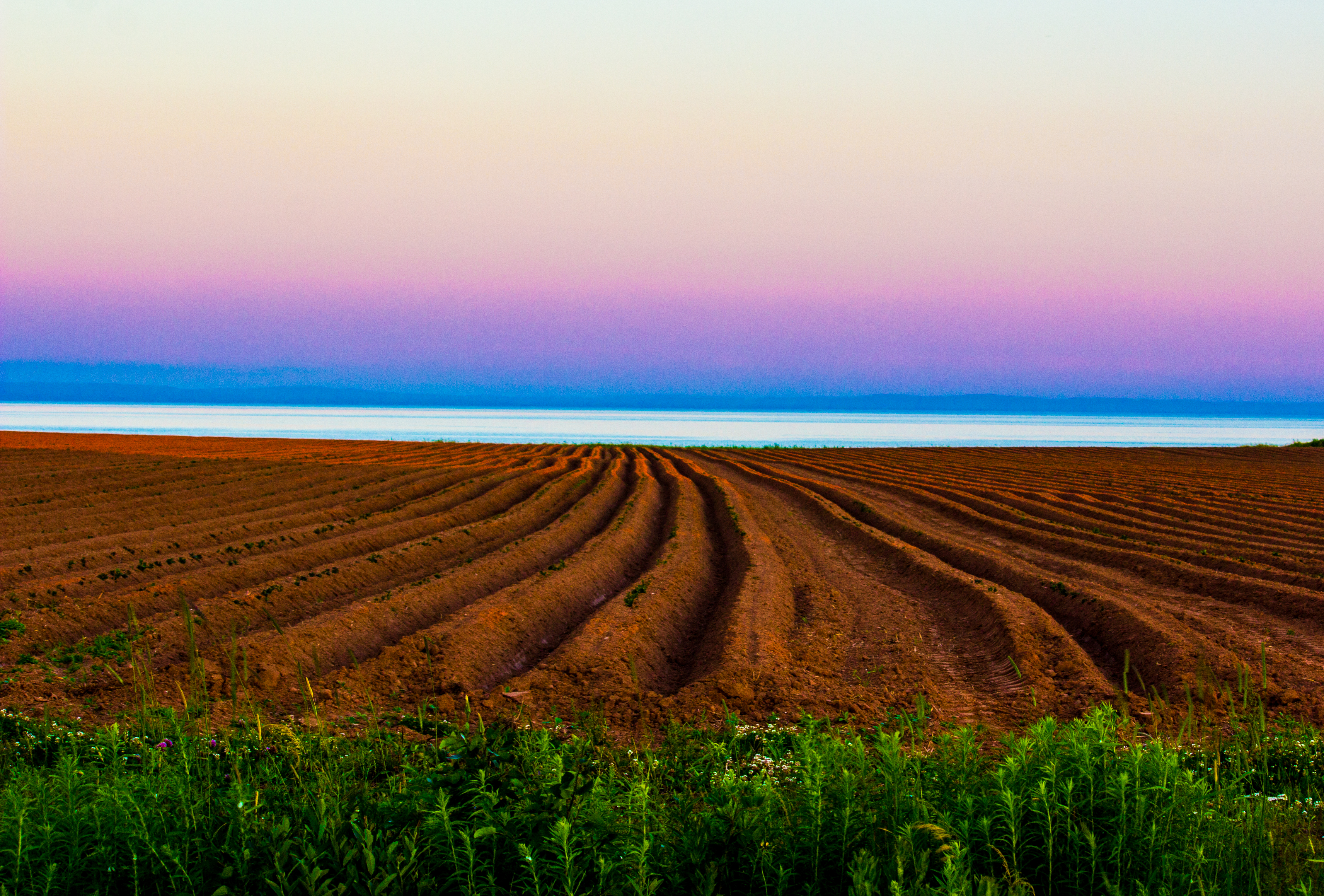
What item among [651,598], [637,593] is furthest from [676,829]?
[637,593]

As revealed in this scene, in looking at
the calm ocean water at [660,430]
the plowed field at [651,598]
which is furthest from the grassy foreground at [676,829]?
the calm ocean water at [660,430]

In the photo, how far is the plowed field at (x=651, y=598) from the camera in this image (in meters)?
7.48

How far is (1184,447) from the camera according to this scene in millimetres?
54188

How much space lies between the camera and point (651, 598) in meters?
10.7

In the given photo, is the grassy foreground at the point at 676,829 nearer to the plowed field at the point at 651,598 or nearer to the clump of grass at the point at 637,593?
the plowed field at the point at 651,598

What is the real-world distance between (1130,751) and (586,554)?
998 cm

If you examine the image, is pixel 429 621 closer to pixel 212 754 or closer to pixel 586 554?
pixel 586 554

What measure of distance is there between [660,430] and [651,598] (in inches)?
4334

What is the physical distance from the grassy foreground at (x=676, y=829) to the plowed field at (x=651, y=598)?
76 cm

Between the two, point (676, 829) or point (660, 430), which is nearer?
point (676, 829)

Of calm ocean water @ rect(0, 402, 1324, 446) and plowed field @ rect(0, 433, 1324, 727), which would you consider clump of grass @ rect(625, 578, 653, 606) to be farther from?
calm ocean water @ rect(0, 402, 1324, 446)

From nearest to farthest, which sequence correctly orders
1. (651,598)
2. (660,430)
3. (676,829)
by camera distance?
(676,829), (651,598), (660,430)

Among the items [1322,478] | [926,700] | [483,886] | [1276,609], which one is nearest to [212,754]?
[483,886]

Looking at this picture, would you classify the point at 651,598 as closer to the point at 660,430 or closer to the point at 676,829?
the point at 676,829
